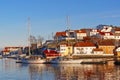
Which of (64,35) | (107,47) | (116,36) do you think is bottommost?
(107,47)

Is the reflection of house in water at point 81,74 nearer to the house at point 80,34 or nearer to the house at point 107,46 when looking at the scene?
the house at point 107,46

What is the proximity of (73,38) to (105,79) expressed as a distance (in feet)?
257

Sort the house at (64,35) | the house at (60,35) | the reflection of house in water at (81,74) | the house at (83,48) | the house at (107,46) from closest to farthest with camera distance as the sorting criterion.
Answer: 1. the reflection of house in water at (81,74)
2. the house at (83,48)
3. the house at (107,46)
4. the house at (64,35)
5. the house at (60,35)

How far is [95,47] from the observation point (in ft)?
317

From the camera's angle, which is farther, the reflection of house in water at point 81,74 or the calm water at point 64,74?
the calm water at point 64,74

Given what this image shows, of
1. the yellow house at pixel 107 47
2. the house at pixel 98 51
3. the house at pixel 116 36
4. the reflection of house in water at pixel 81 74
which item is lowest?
the reflection of house in water at pixel 81 74

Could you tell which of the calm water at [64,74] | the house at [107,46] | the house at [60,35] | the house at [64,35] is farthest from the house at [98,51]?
the calm water at [64,74]

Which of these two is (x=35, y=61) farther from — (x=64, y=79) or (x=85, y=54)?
(x=64, y=79)

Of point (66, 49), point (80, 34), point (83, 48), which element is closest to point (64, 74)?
point (83, 48)

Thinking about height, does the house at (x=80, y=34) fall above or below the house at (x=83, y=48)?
above

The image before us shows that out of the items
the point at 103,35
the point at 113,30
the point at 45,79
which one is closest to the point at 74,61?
the point at 45,79

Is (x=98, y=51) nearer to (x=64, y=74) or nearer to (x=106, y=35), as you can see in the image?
(x=106, y=35)

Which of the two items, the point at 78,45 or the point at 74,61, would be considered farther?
the point at 78,45

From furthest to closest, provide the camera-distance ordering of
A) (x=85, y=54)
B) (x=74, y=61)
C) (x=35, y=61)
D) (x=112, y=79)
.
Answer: (x=85, y=54), (x=35, y=61), (x=74, y=61), (x=112, y=79)
